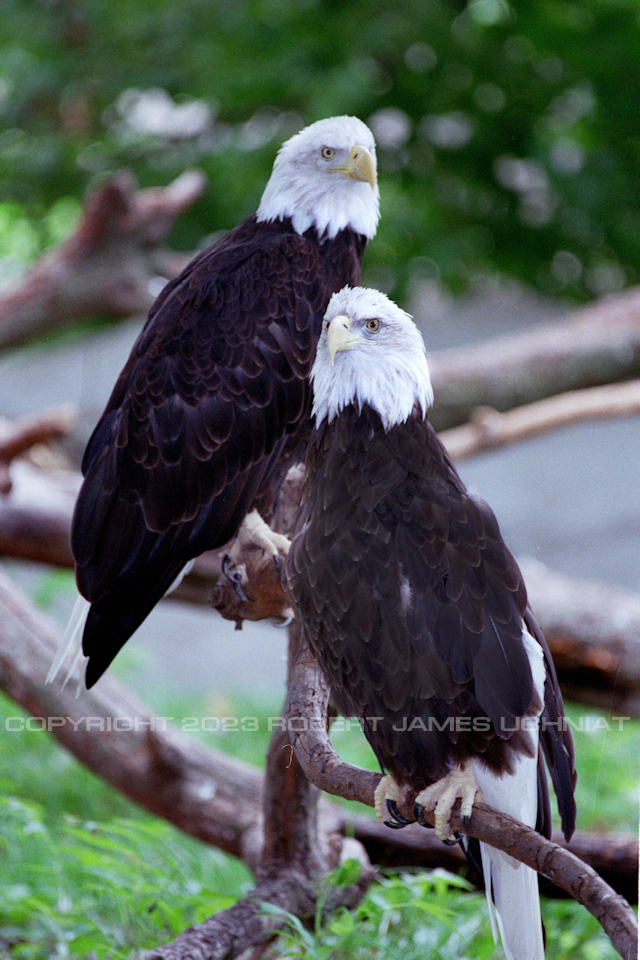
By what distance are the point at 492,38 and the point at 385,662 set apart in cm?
128

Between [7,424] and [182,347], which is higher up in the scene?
[7,424]

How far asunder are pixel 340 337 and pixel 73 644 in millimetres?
693

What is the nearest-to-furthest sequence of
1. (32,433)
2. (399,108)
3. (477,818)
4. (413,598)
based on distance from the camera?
(477,818)
(413,598)
(399,108)
(32,433)

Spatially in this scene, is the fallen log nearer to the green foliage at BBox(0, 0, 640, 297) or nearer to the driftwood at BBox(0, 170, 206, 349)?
the driftwood at BBox(0, 170, 206, 349)

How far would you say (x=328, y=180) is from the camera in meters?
1.17

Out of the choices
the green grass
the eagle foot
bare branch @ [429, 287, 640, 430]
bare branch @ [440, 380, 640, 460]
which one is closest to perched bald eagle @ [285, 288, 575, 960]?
the eagle foot

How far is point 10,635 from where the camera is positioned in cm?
166

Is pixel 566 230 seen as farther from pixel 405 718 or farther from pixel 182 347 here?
pixel 405 718

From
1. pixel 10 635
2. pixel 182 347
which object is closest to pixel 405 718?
pixel 182 347

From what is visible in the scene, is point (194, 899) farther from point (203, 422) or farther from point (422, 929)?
point (203, 422)

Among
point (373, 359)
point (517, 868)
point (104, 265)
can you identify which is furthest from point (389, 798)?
point (104, 265)

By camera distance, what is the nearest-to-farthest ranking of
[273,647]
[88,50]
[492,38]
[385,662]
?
[385,662] < [492,38] < [88,50] < [273,647]

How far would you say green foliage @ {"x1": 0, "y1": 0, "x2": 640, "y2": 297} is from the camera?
1.58 metres

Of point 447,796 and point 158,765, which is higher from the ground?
point 158,765
